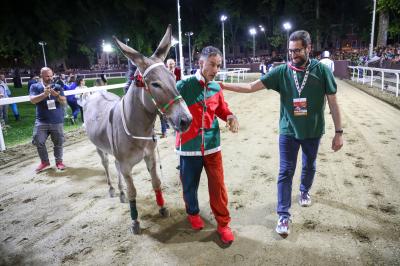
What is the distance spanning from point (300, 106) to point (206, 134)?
106cm

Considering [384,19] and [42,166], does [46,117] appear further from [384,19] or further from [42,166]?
[384,19]

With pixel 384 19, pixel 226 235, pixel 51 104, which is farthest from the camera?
pixel 384 19

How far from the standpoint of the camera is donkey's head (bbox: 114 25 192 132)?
2.63 metres

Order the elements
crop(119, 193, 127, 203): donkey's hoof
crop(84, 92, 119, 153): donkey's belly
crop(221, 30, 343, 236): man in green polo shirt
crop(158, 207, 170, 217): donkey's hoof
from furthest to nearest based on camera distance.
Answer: crop(119, 193, 127, 203): donkey's hoof → crop(84, 92, 119, 153): donkey's belly → crop(158, 207, 170, 217): donkey's hoof → crop(221, 30, 343, 236): man in green polo shirt

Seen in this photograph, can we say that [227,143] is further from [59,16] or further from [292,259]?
[59,16]

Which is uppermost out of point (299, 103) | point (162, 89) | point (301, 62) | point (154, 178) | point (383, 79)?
point (301, 62)

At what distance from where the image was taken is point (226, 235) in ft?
10.1

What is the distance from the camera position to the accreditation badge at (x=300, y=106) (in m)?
3.07

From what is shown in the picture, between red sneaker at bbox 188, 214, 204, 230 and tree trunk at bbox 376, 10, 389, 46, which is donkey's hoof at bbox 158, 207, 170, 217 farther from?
tree trunk at bbox 376, 10, 389, 46

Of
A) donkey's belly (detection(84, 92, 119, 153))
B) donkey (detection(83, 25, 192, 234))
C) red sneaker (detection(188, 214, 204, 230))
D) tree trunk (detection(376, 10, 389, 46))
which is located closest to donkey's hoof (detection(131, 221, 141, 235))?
donkey (detection(83, 25, 192, 234))

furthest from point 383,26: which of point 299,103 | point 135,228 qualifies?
point 135,228

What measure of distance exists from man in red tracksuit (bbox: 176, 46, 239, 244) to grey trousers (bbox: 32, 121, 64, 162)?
147 inches

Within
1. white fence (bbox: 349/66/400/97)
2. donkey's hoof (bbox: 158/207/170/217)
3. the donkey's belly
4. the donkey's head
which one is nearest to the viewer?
the donkey's head

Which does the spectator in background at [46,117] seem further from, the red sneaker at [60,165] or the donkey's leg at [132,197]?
the donkey's leg at [132,197]
